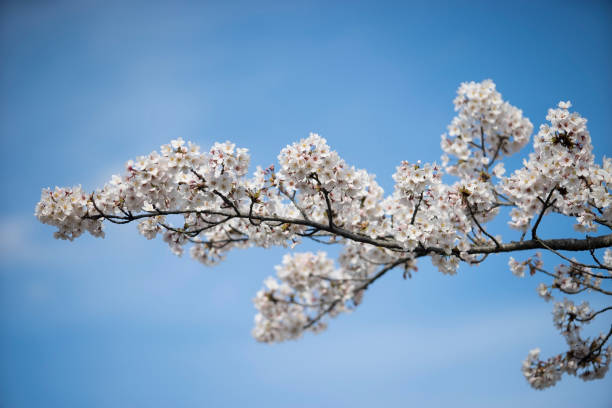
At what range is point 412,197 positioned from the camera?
21.1 ft

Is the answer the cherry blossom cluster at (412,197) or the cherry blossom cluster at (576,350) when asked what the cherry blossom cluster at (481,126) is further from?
the cherry blossom cluster at (576,350)

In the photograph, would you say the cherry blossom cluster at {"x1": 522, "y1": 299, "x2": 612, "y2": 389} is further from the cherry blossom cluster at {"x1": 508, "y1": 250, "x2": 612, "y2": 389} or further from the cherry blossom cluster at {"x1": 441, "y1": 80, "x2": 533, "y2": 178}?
the cherry blossom cluster at {"x1": 441, "y1": 80, "x2": 533, "y2": 178}

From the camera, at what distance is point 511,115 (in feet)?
27.3

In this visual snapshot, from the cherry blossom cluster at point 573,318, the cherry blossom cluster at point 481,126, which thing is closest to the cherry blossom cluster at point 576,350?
the cherry blossom cluster at point 573,318

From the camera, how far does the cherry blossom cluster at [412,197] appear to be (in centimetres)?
588

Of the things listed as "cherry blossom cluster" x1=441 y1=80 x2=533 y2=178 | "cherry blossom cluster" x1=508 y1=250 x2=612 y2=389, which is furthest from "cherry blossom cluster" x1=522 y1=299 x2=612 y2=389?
"cherry blossom cluster" x1=441 y1=80 x2=533 y2=178

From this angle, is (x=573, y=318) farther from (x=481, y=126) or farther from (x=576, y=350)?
(x=481, y=126)

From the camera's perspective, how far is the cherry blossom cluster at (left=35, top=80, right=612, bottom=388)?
5883 millimetres

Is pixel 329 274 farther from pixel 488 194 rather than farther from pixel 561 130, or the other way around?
pixel 561 130

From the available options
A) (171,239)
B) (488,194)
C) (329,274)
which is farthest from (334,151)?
(329,274)

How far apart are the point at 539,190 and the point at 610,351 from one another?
4684 mm

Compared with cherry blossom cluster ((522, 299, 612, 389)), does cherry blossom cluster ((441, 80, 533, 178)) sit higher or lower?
higher

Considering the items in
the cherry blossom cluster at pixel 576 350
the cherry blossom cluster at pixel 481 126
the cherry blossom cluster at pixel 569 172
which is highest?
the cherry blossom cluster at pixel 481 126

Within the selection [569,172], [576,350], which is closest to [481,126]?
[569,172]
